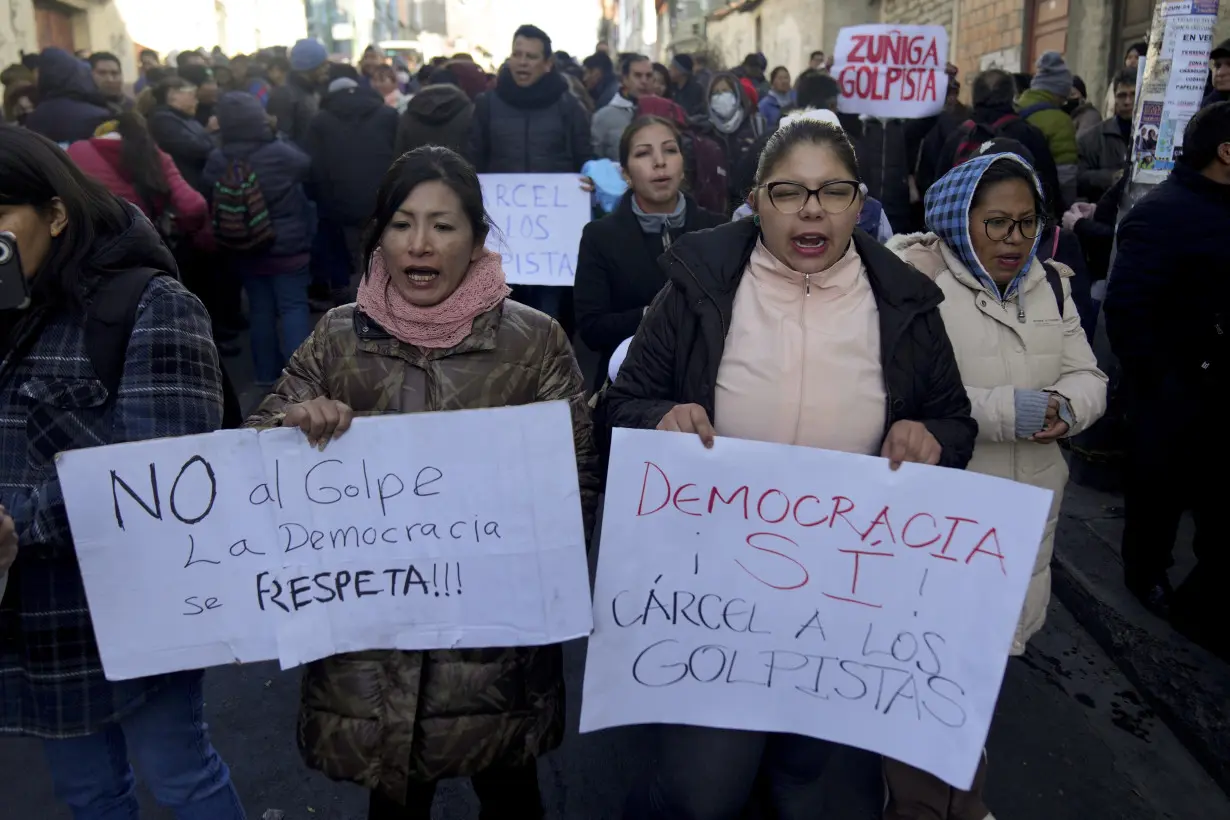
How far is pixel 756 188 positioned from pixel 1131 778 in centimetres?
223

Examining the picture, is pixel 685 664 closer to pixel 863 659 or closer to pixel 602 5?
pixel 863 659

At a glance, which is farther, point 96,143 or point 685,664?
point 96,143

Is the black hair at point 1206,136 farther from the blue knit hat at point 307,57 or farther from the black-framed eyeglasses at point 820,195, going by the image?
the blue knit hat at point 307,57

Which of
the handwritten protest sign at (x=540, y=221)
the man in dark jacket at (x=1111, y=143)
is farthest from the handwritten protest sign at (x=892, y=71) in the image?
the handwritten protest sign at (x=540, y=221)

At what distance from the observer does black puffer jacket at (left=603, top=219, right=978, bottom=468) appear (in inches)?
83.2

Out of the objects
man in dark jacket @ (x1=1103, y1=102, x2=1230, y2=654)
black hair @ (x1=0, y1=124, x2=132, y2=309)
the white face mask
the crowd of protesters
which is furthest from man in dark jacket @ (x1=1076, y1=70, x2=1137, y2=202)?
black hair @ (x1=0, y1=124, x2=132, y2=309)

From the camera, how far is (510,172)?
6062mm

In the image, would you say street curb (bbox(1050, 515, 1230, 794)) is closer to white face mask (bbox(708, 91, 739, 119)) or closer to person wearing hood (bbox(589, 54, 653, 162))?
white face mask (bbox(708, 91, 739, 119))

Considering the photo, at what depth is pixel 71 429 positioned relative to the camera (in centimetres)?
193

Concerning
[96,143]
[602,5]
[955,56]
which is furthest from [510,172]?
[602,5]

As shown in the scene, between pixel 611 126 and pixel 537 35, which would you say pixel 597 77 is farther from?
pixel 537 35

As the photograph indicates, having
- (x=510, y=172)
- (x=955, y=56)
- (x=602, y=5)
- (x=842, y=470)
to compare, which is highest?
(x=602, y=5)

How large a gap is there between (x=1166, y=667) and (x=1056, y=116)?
5181 millimetres

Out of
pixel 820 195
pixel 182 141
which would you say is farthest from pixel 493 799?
pixel 182 141
